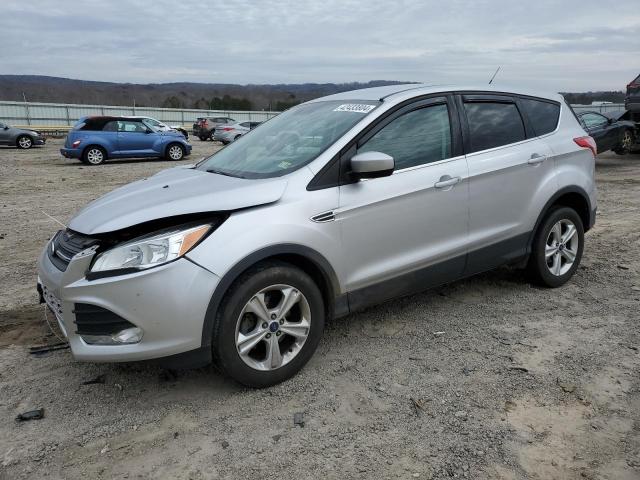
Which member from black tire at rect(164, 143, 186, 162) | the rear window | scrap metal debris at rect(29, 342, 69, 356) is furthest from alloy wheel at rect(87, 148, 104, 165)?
scrap metal debris at rect(29, 342, 69, 356)

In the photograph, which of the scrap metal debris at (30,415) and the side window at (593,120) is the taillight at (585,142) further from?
the side window at (593,120)

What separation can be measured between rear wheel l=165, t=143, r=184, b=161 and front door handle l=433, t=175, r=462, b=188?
16285mm

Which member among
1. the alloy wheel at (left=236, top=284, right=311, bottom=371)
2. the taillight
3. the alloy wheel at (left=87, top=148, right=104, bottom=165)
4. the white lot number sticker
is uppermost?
the white lot number sticker

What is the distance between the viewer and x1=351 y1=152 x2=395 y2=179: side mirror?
10.8 ft

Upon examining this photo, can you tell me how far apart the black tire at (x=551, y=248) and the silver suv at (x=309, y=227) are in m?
0.02

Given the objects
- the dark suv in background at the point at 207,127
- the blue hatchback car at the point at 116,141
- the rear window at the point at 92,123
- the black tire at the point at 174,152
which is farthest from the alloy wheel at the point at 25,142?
the dark suv in background at the point at 207,127

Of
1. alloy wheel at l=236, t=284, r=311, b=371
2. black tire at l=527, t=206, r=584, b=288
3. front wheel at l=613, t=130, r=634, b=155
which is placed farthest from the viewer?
front wheel at l=613, t=130, r=634, b=155

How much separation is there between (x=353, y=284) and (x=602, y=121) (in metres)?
12.5

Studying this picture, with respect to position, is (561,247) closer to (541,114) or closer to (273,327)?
(541,114)

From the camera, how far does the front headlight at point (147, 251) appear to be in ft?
9.39

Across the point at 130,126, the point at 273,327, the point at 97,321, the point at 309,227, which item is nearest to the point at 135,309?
the point at 97,321

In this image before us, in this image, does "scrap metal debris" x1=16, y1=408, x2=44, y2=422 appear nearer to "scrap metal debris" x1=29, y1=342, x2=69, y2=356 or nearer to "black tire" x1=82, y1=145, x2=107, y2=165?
"scrap metal debris" x1=29, y1=342, x2=69, y2=356

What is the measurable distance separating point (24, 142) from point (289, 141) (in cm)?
2390

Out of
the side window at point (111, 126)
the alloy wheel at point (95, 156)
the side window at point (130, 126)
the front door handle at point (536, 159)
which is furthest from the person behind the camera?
the side window at point (130, 126)
